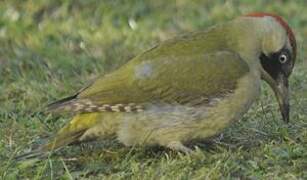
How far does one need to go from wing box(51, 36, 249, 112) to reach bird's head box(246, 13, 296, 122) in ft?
0.68

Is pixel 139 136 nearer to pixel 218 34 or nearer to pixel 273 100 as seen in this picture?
pixel 218 34

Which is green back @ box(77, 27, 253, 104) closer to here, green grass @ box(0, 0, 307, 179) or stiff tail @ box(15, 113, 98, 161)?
stiff tail @ box(15, 113, 98, 161)

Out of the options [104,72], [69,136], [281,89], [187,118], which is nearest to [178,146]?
[187,118]

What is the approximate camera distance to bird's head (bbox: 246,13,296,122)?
5309mm

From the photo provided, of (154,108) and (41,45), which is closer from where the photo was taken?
(154,108)

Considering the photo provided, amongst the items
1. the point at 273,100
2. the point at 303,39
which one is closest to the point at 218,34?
the point at 273,100

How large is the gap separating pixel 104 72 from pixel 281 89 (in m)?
2.12

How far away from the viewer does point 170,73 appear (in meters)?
5.20

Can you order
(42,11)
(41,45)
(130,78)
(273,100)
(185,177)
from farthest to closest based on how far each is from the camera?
(42,11) → (41,45) → (273,100) → (130,78) → (185,177)

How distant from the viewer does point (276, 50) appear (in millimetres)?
5340

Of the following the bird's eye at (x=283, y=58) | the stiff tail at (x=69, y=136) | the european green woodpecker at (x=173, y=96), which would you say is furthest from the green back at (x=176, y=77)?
the bird's eye at (x=283, y=58)

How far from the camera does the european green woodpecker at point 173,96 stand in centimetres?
517

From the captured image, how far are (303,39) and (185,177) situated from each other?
3412mm

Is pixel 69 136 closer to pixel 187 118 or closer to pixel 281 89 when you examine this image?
pixel 187 118
